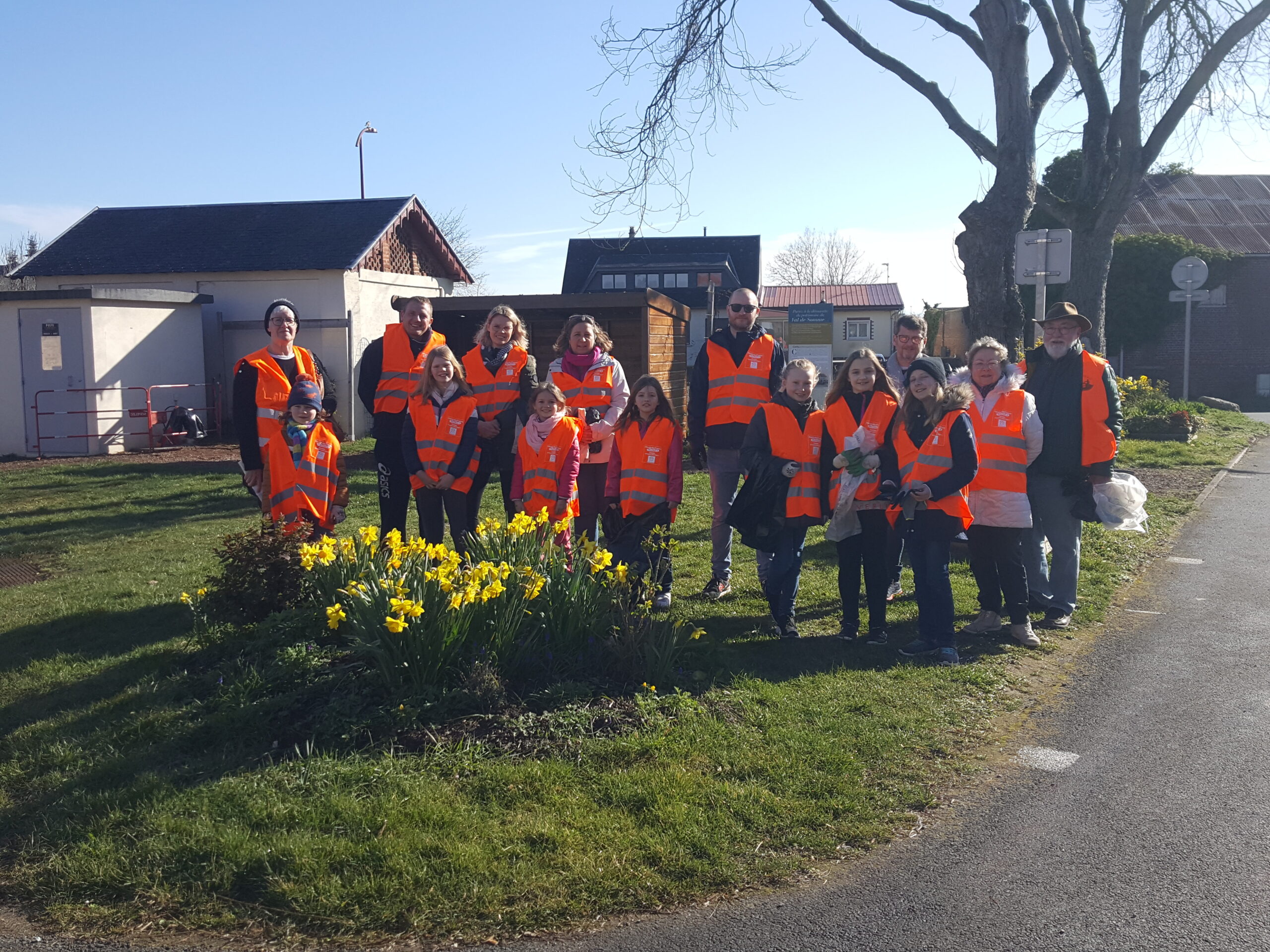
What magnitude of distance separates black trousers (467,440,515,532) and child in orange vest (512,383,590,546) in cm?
37

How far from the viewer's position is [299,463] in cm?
666

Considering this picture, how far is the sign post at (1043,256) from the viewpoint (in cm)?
987

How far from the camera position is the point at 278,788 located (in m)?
4.13

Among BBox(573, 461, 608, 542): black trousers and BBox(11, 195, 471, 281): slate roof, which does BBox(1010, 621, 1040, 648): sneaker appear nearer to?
BBox(573, 461, 608, 542): black trousers

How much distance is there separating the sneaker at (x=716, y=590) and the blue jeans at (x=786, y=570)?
875 mm

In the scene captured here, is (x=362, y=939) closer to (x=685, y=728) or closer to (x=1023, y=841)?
(x=685, y=728)

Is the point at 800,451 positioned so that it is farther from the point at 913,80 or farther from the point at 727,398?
the point at 913,80

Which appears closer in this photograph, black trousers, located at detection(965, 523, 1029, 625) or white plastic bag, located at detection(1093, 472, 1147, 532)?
black trousers, located at detection(965, 523, 1029, 625)

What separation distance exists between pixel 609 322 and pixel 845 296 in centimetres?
4457

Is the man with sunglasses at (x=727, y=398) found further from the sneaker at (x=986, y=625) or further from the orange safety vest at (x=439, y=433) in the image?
the orange safety vest at (x=439, y=433)

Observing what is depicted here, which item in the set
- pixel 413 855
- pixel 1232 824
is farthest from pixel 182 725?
pixel 1232 824

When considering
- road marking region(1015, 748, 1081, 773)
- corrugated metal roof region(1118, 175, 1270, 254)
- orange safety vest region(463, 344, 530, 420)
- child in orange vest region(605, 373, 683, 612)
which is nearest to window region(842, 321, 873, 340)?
corrugated metal roof region(1118, 175, 1270, 254)

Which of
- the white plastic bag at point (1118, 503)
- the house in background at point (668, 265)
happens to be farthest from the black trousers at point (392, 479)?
the house in background at point (668, 265)

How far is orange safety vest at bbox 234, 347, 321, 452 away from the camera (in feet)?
21.8
